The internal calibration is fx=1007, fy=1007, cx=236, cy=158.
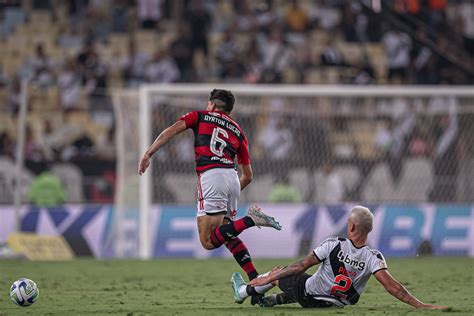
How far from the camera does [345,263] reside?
364 inches

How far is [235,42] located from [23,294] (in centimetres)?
1711

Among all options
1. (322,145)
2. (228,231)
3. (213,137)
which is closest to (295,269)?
(228,231)

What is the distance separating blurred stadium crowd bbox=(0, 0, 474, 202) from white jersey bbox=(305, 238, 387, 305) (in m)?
14.9

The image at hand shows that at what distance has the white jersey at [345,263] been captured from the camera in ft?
30.3

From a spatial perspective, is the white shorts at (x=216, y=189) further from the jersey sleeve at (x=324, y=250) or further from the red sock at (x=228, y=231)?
the jersey sleeve at (x=324, y=250)

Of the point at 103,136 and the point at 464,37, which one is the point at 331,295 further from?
the point at 464,37

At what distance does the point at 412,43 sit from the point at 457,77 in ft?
5.07

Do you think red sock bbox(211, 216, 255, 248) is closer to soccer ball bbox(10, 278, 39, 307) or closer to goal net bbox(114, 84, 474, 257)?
soccer ball bbox(10, 278, 39, 307)

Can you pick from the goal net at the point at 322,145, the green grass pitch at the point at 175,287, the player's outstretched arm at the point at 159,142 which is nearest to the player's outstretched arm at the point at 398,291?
the green grass pitch at the point at 175,287

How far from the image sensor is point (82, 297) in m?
11.3

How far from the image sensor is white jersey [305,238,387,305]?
9227 millimetres

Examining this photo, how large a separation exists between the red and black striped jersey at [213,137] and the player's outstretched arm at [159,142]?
6.4 inches

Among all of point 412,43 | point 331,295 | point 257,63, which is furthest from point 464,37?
point 331,295

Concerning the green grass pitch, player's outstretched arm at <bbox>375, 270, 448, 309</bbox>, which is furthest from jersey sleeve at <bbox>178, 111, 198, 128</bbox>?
player's outstretched arm at <bbox>375, 270, 448, 309</bbox>
